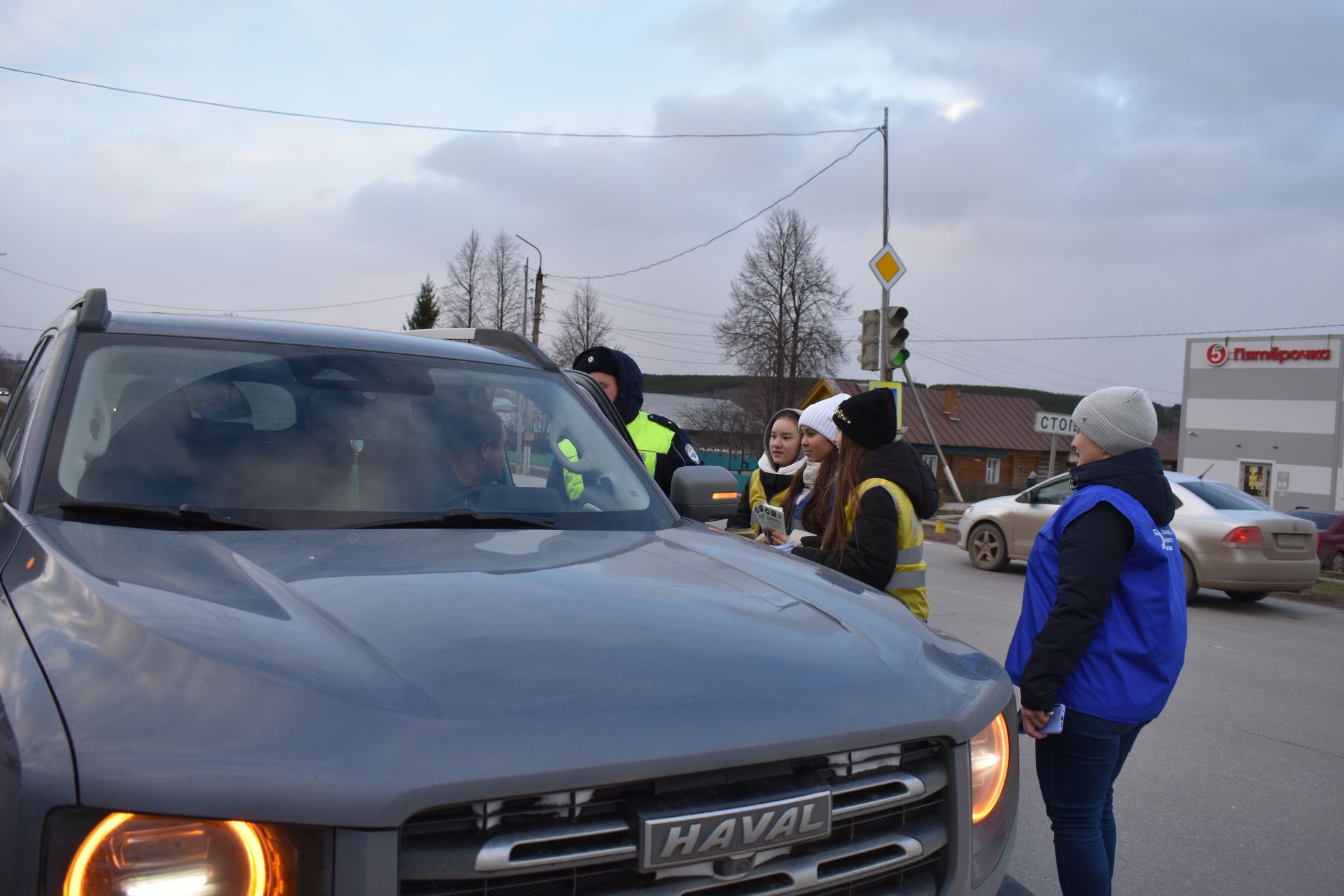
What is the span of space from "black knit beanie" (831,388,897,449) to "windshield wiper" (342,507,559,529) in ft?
5.34

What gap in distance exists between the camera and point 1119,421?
3.09 metres

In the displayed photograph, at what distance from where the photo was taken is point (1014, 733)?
202cm

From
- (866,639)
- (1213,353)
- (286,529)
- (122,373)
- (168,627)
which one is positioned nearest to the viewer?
A: (168,627)

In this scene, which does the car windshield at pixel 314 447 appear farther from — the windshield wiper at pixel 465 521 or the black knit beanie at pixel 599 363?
the black knit beanie at pixel 599 363

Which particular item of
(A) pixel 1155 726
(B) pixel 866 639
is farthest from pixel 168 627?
(A) pixel 1155 726

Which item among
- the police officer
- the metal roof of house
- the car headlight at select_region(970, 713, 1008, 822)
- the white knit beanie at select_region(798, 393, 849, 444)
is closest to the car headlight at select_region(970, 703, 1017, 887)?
the car headlight at select_region(970, 713, 1008, 822)

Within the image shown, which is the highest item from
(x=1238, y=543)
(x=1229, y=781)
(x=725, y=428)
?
(x=1238, y=543)

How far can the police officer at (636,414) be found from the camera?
17.6ft

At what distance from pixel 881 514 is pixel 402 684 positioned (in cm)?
252

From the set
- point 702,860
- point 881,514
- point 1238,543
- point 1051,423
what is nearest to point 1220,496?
point 1238,543

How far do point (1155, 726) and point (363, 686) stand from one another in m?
5.76

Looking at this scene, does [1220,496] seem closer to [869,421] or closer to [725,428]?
[869,421]

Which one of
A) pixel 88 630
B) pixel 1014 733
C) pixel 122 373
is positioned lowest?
pixel 1014 733

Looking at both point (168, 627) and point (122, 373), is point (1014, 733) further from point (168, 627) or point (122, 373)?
point (122, 373)
